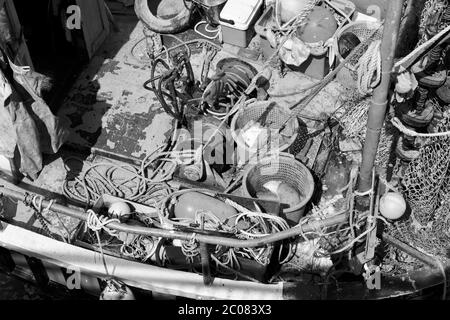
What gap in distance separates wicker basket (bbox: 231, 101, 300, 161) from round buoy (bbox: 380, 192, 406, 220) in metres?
1.54

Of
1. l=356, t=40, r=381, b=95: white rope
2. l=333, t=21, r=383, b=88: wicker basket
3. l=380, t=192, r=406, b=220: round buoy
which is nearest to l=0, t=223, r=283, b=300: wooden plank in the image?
Answer: l=380, t=192, r=406, b=220: round buoy

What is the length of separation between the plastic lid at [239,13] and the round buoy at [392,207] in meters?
3.35

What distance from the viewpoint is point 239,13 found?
8.86 meters

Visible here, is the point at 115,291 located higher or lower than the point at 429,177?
lower

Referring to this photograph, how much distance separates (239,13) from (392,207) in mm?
3588

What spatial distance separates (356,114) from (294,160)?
1.02 m

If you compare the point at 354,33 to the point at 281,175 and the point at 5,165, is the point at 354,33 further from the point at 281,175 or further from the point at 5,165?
the point at 5,165

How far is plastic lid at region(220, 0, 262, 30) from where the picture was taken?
883cm

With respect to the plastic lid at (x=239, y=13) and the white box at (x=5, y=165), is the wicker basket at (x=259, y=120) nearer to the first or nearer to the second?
the plastic lid at (x=239, y=13)

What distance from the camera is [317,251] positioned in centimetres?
702

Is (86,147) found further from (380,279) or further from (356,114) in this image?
(380,279)

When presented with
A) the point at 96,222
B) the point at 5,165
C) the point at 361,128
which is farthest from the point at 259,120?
the point at 5,165

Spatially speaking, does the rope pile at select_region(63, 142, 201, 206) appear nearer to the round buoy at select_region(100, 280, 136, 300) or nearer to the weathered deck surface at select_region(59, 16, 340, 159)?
the weathered deck surface at select_region(59, 16, 340, 159)
